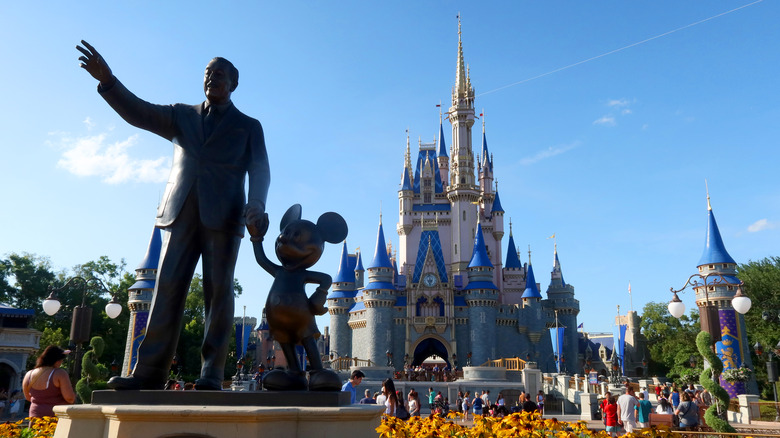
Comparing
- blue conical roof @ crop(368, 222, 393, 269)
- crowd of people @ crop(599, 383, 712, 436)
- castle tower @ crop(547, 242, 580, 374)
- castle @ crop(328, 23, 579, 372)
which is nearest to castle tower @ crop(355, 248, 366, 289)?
castle @ crop(328, 23, 579, 372)

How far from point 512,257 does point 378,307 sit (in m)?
15.5

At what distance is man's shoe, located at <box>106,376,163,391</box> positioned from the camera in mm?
4145

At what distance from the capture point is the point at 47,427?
545 cm

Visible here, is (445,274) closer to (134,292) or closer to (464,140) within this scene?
(464,140)

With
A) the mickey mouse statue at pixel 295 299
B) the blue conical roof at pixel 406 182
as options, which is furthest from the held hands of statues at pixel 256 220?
the blue conical roof at pixel 406 182

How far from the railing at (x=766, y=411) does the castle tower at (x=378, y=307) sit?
2445 centimetres

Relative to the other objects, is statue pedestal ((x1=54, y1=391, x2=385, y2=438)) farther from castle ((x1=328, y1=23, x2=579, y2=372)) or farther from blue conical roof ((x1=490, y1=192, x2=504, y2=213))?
blue conical roof ((x1=490, y1=192, x2=504, y2=213))

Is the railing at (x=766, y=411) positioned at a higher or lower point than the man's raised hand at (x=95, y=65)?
lower

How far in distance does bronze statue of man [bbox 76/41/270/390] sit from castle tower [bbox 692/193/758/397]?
95.8 ft

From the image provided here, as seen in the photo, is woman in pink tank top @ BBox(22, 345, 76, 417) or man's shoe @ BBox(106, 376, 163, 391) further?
woman in pink tank top @ BBox(22, 345, 76, 417)

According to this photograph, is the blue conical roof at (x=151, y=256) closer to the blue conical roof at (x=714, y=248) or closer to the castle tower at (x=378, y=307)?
the castle tower at (x=378, y=307)

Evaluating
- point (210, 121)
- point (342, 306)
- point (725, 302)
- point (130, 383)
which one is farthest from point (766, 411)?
point (342, 306)

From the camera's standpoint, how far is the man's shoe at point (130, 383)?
414 centimetres

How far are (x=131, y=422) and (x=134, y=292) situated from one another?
1553 inches
